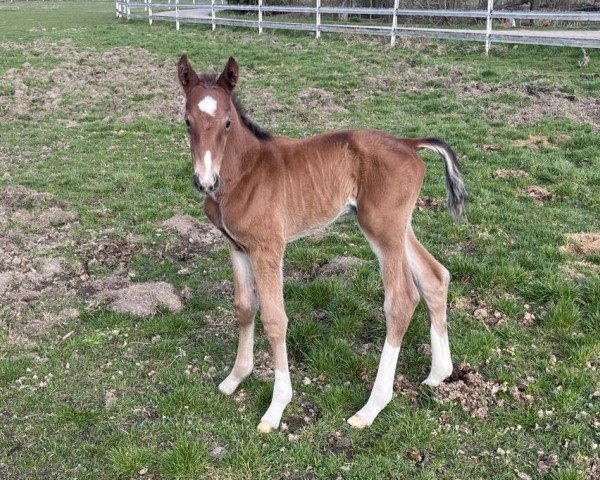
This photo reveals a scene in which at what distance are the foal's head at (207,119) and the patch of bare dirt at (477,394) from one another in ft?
7.15

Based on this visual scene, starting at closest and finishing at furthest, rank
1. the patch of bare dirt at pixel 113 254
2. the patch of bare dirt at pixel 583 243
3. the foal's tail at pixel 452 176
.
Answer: the foal's tail at pixel 452 176, the patch of bare dirt at pixel 583 243, the patch of bare dirt at pixel 113 254

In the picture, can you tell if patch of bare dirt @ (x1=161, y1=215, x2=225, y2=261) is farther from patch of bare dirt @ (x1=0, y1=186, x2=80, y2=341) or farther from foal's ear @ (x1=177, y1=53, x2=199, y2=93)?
foal's ear @ (x1=177, y1=53, x2=199, y2=93)

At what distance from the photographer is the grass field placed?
357cm

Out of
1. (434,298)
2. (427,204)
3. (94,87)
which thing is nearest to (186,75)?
(434,298)

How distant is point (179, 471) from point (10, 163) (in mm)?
7063

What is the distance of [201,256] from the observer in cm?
607

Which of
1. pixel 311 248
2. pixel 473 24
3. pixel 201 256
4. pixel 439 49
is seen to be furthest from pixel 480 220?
pixel 473 24

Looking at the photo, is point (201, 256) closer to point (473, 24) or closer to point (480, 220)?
point (480, 220)

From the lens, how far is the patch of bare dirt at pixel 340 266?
5551 millimetres

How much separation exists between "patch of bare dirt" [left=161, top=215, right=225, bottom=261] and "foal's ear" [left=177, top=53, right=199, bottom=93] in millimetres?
2791

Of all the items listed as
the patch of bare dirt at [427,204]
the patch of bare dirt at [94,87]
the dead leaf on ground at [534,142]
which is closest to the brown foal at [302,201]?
the patch of bare dirt at [427,204]

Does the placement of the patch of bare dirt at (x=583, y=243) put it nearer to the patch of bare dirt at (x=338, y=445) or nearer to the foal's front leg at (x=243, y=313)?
the patch of bare dirt at (x=338, y=445)

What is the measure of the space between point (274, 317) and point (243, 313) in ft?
1.33

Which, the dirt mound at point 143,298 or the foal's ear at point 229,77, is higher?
the foal's ear at point 229,77
